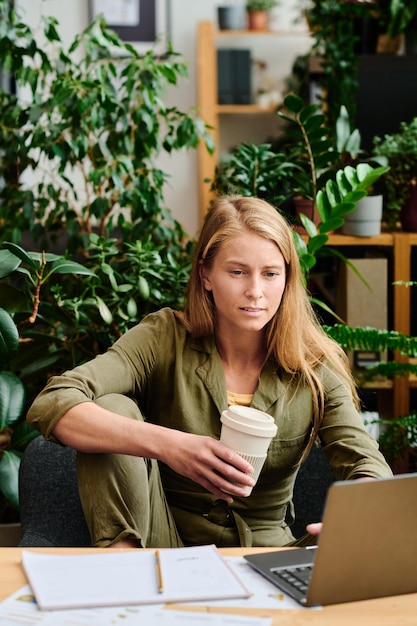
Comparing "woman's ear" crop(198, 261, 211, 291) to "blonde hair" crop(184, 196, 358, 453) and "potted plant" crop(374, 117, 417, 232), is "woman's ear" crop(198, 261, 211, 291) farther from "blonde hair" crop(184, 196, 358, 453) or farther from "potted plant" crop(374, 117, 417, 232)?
"potted plant" crop(374, 117, 417, 232)

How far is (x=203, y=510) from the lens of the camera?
1847mm

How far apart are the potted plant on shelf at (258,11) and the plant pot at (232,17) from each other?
5 cm

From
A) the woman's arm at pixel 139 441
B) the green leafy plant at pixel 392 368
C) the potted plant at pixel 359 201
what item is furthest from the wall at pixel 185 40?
the woman's arm at pixel 139 441

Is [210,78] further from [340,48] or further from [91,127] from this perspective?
[91,127]

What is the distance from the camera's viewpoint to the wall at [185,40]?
5492mm

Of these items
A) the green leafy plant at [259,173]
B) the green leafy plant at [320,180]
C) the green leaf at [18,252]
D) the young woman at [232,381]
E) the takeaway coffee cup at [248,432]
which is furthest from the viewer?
the green leafy plant at [259,173]

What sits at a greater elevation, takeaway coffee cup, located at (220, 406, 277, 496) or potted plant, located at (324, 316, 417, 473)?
takeaway coffee cup, located at (220, 406, 277, 496)

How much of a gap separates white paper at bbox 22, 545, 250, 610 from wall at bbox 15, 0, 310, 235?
435 centimetres

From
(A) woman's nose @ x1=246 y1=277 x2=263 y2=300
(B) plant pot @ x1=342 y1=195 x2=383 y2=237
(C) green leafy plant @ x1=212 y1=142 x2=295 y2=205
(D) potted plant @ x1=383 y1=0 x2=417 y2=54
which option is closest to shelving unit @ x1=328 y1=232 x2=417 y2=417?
(B) plant pot @ x1=342 y1=195 x2=383 y2=237

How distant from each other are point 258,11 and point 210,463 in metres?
4.37

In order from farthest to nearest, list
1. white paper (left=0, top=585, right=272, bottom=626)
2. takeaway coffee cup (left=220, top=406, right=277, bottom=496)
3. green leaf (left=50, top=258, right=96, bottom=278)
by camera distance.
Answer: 1. green leaf (left=50, top=258, right=96, bottom=278)
2. takeaway coffee cup (left=220, top=406, right=277, bottom=496)
3. white paper (left=0, top=585, right=272, bottom=626)

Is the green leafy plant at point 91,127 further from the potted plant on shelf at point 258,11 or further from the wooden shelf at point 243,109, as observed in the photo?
the potted plant on shelf at point 258,11

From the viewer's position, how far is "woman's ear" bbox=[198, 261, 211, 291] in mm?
1919

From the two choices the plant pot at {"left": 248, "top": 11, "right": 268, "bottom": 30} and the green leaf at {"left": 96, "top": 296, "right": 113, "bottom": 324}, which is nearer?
the green leaf at {"left": 96, "top": 296, "right": 113, "bottom": 324}
